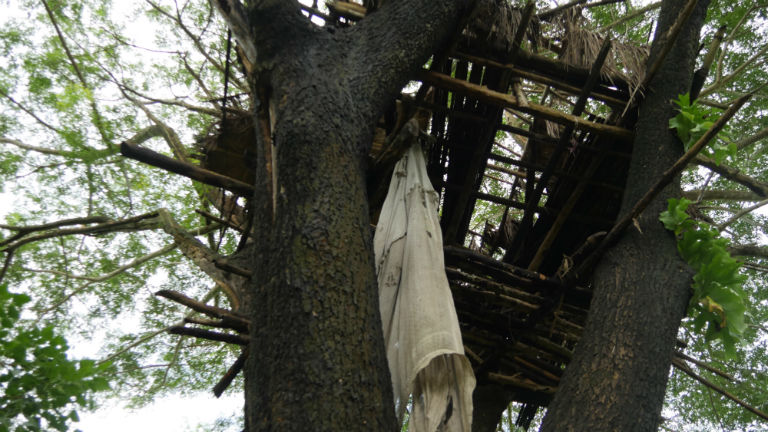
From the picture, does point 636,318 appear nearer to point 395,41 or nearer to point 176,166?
point 395,41

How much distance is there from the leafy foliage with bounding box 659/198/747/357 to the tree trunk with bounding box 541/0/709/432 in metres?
0.07

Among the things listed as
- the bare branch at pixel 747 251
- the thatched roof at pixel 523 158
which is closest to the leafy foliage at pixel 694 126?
the thatched roof at pixel 523 158

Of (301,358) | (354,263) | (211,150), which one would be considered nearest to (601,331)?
(354,263)

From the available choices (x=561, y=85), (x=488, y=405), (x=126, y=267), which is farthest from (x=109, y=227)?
(x=561, y=85)

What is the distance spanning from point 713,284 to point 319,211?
1.86 meters

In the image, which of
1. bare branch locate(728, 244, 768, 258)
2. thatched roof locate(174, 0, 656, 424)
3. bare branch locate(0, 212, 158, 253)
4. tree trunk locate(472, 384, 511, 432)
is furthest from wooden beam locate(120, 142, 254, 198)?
bare branch locate(728, 244, 768, 258)

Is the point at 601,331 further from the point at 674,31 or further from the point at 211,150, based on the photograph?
the point at 211,150

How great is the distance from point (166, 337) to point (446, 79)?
17.5 feet

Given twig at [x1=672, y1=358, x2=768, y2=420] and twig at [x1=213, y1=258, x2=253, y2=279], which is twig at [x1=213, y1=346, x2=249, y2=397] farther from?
twig at [x1=672, y1=358, x2=768, y2=420]

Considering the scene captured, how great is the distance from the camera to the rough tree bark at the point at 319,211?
126 centimetres

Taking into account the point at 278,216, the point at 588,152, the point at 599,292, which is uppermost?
the point at 588,152

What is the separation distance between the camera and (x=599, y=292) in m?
2.42

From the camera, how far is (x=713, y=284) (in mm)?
2271

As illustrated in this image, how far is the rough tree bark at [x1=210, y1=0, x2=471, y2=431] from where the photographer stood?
126 cm
